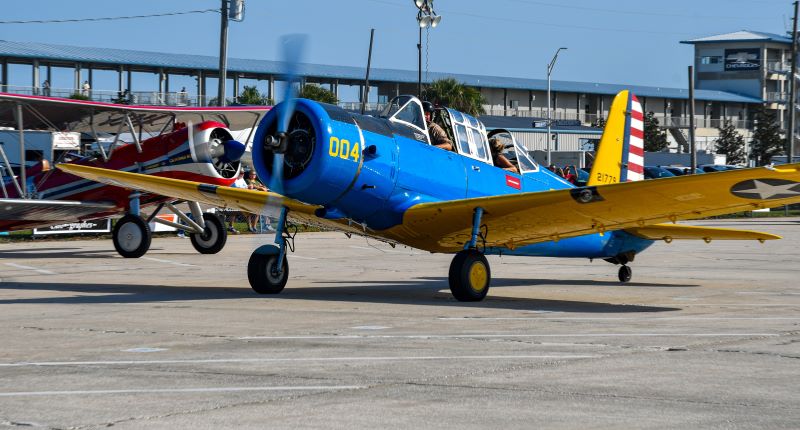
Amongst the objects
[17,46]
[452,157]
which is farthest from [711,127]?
[452,157]

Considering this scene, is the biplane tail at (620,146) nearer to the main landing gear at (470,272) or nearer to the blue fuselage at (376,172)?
the blue fuselage at (376,172)

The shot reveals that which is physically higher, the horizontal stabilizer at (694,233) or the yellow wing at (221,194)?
the yellow wing at (221,194)

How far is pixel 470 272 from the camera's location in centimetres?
1201

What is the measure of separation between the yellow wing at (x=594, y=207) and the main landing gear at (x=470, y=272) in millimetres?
251

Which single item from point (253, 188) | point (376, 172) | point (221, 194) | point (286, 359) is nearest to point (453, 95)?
point (253, 188)

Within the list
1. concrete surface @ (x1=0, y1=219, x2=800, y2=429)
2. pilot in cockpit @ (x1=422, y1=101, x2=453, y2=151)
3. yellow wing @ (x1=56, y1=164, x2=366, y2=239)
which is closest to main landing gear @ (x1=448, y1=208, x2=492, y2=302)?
concrete surface @ (x1=0, y1=219, x2=800, y2=429)

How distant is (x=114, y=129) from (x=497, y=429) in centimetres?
1890

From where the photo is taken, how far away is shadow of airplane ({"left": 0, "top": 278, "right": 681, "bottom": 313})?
38.5 ft

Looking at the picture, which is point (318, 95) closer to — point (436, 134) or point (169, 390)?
point (436, 134)

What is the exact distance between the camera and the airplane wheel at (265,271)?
41.2ft

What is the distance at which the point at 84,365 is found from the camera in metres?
7.00

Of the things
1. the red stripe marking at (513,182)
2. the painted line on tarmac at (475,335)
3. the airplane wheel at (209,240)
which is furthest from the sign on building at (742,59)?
the painted line on tarmac at (475,335)

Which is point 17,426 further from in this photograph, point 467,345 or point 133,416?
A: point 467,345

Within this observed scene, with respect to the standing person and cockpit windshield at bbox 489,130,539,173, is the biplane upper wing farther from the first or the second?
cockpit windshield at bbox 489,130,539,173
